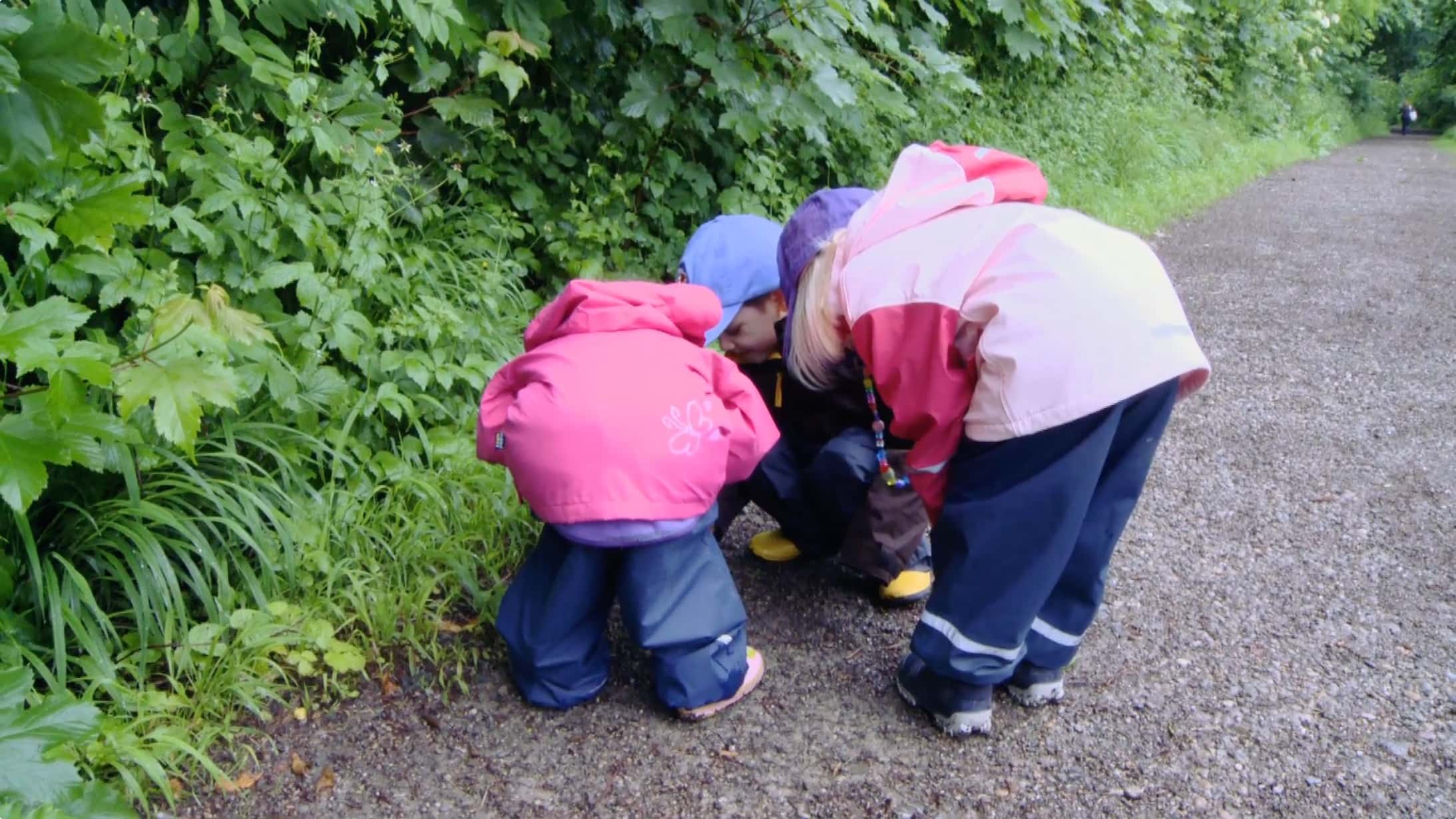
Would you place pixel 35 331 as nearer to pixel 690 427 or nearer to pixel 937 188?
pixel 690 427

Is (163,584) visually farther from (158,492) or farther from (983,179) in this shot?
(983,179)

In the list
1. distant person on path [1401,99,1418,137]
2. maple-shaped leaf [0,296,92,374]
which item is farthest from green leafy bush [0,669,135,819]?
distant person on path [1401,99,1418,137]

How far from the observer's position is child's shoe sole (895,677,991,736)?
2340 mm

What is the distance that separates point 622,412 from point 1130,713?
4.24 ft

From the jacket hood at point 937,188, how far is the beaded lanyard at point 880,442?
30 cm

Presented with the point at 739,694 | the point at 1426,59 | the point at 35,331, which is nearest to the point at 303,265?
the point at 35,331

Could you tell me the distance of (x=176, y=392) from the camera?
6.46 feet

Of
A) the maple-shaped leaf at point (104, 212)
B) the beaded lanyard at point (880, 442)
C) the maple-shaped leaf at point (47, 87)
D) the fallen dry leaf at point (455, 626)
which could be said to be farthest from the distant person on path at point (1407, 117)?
the maple-shaped leaf at point (47, 87)

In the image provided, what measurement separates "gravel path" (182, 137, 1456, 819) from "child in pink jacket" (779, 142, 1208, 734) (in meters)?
0.20

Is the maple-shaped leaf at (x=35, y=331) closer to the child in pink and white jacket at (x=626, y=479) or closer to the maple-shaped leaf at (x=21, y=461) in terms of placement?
the maple-shaped leaf at (x=21, y=461)

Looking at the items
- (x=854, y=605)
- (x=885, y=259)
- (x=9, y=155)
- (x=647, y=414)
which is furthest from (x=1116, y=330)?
(x=9, y=155)

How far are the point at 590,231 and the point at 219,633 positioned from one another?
79.7 inches

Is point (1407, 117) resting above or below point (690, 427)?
below

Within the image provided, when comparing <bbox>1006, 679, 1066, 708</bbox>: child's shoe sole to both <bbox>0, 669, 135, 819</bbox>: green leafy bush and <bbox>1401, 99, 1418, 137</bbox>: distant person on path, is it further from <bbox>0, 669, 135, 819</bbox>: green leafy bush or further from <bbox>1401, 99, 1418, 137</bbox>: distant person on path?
<bbox>1401, 99, 1418, 137</bbox>: distant person on path
